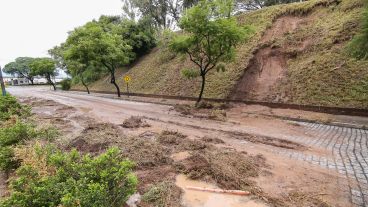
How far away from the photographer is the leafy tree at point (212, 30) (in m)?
15.0

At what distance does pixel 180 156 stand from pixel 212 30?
970 cm

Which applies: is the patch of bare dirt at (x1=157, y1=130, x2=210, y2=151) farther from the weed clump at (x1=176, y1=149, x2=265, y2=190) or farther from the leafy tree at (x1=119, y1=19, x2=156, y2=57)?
the leafy tree at (x1=119, y1=19, x2=156, y2=57)

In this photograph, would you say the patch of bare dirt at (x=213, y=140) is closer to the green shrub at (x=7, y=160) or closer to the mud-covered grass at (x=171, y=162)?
the mud-covered grass at (x=171, y=162)

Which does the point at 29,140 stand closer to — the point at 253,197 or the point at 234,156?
the point at 234,156

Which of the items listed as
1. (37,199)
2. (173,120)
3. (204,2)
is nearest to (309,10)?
(204,2)

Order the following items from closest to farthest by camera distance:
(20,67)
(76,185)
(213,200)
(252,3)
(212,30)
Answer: (76,185) → (213,200) → (212,30) → (252,3) → (20,67)

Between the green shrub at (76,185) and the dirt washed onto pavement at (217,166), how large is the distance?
3.55 ft

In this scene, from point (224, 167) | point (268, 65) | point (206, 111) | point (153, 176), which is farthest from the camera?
point (268, 65)

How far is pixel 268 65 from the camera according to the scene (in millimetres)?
18781

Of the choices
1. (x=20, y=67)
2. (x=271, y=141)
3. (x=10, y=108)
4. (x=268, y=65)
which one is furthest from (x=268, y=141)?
(x=20, y=67)

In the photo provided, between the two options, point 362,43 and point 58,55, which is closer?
point 362,43

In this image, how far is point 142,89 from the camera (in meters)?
28.1

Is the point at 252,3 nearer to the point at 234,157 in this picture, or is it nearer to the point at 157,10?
the point at 157,10

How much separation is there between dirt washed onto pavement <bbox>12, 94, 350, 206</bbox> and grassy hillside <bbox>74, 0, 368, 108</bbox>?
7190mm
